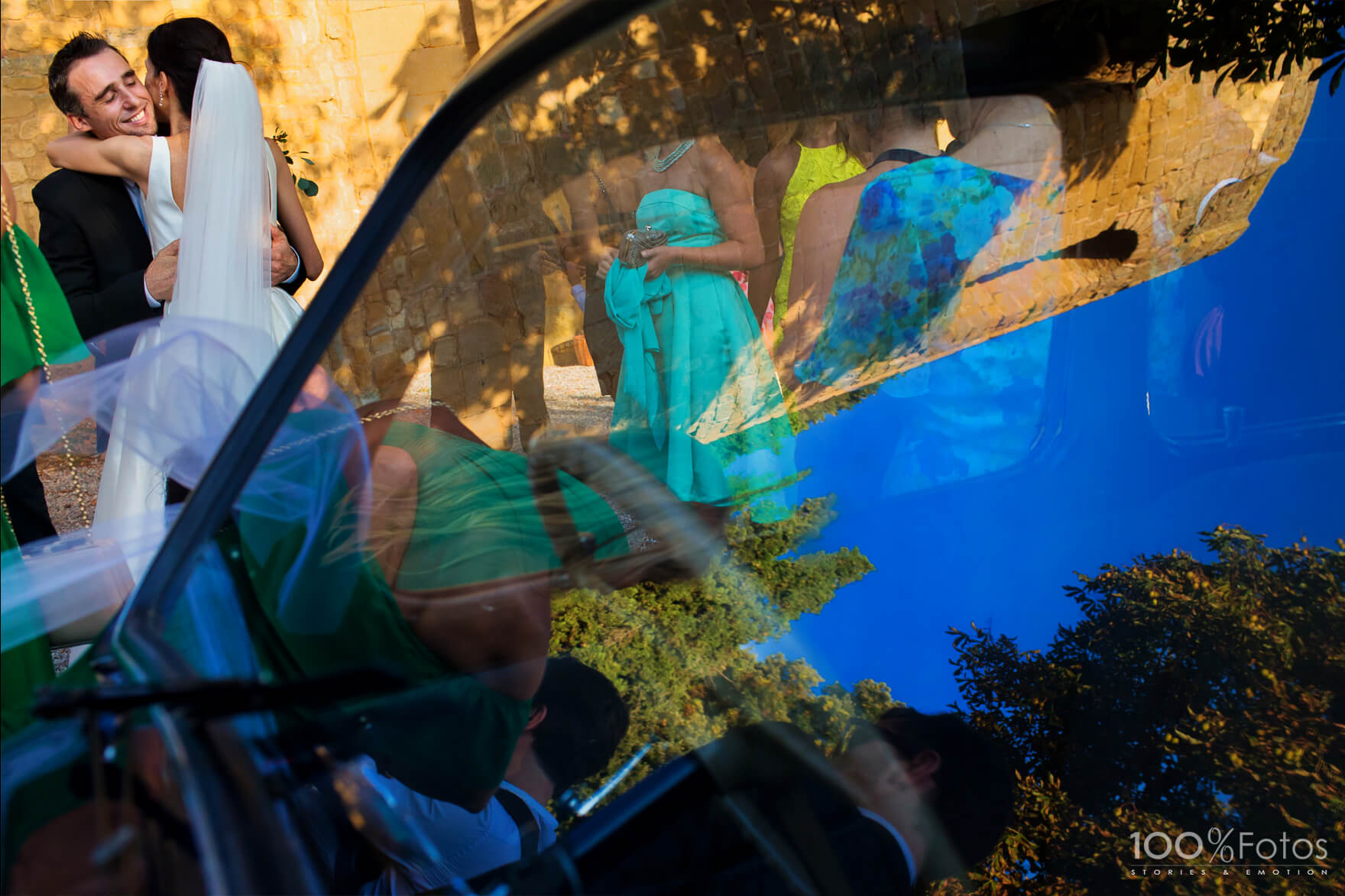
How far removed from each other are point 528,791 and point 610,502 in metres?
0.38

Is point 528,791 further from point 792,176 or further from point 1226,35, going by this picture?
point 1226,35

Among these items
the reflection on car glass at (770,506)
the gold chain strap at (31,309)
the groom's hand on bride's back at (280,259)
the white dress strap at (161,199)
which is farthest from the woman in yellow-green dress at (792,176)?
the white dress strap at (161,199)

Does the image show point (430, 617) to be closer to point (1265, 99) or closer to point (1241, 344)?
point (1241, 344)

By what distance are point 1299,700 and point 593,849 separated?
0.71 m

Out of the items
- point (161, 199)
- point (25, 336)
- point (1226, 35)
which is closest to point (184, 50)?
point (161, 199)

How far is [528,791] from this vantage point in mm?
907

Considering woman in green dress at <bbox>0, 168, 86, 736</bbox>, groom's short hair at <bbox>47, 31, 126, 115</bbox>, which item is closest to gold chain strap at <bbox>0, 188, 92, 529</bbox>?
woman in green dress at <bbox>0, 168, 86, 736</bbox>

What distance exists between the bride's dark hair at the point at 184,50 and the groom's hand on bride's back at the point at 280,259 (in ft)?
1.70

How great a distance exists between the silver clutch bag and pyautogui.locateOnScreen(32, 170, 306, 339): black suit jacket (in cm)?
209

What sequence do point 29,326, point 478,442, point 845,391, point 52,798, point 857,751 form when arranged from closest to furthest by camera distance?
1. point 52,798
2. point 857,751
3. point 845,391
4. point 478,442
5. point 29,326

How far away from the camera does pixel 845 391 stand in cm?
104

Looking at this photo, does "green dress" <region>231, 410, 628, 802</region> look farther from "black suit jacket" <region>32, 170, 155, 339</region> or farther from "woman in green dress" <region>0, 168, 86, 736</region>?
"black suit jacket" <region>32, 170, 155, 339</region>

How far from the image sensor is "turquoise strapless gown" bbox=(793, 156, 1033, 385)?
3.19 feet

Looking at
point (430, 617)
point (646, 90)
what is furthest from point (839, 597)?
point (646, 90)
